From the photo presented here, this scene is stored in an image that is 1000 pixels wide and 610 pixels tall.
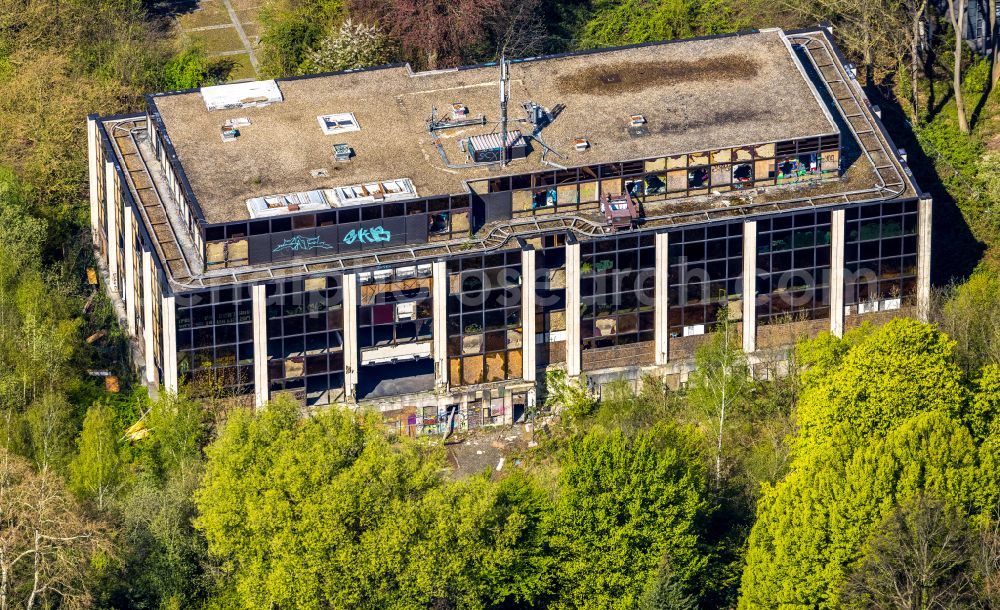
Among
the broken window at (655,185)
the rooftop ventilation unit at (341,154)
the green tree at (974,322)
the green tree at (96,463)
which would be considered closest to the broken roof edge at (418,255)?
the broken window at (655,185)

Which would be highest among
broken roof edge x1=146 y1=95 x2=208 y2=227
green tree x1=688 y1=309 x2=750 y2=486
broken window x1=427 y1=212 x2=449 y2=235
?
broken roof edge x1=146 y1=95 x2=208 y2=227

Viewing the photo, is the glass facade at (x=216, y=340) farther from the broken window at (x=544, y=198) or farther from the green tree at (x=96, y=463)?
the broken window at (x=544, y=198)

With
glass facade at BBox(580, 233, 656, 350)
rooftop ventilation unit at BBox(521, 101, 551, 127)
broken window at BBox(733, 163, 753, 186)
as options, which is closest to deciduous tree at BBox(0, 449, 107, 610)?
glass facade at BBox(580, 233, 656, 350)

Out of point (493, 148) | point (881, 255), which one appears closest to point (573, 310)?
point (493, 148)

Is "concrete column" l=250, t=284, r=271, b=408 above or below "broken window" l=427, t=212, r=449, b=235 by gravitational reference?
below

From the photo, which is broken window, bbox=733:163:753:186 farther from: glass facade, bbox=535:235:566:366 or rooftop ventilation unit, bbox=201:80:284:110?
rooftop ventilation unit, bbox=201:80:284:110

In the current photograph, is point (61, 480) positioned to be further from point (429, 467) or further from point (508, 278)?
point (508, 278)
